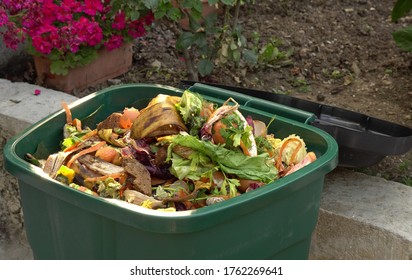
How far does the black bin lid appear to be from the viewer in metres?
2.66

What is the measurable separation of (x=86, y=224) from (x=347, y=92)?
7.27ft

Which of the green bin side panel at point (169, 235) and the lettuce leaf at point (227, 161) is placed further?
the lettuce leaf at point (227, 161)

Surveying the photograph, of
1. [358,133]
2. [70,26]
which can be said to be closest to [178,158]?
[358,133]

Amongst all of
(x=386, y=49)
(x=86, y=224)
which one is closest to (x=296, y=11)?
(x=386, y=49)

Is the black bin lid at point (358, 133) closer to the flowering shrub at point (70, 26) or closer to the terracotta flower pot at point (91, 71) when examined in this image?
the flowering shrub at point (70, 26)

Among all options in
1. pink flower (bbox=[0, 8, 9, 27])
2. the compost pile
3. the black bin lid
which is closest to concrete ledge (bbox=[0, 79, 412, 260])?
the black bin lid

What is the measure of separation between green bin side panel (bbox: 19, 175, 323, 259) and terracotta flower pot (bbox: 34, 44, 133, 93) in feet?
5.10

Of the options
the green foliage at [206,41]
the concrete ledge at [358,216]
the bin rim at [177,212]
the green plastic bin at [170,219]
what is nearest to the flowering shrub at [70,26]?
the green foliage at [206,41]

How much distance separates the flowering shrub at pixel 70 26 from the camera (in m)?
3.55

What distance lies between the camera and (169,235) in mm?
1915

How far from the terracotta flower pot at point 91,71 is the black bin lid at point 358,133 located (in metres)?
0.97

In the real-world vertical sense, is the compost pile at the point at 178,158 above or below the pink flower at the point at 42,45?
above

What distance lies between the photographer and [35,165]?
90.2 inches

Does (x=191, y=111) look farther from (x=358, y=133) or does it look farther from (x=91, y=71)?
(x=91, y=71)
